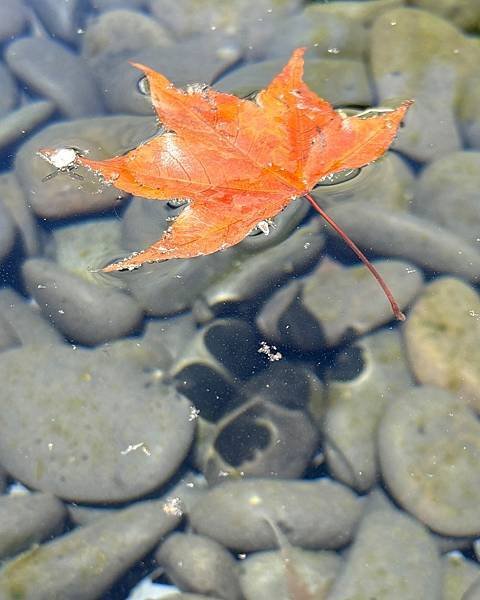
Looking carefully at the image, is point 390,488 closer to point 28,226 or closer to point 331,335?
point 331,335

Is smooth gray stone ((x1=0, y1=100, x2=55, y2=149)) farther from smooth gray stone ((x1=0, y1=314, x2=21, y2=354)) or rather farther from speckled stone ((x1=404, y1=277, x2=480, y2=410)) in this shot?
speckled stone ((x1=404, y1=277, x2=480, y2=410))

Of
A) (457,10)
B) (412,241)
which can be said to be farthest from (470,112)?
(412,241)

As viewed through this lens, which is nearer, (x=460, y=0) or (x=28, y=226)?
(x=28, y=226)

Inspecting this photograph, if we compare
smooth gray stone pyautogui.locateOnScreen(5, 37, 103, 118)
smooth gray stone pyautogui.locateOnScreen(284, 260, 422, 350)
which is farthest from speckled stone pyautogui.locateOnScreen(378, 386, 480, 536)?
smooth gray stone pyautogui.locateOnScreen(5, 37, 103, 118)

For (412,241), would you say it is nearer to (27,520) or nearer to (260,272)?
(260,272)

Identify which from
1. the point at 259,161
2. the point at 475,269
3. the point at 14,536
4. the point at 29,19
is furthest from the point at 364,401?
the point at 29,19

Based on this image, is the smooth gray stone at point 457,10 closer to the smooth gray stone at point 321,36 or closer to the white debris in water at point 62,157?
the smooth gray stone at point 321,36
